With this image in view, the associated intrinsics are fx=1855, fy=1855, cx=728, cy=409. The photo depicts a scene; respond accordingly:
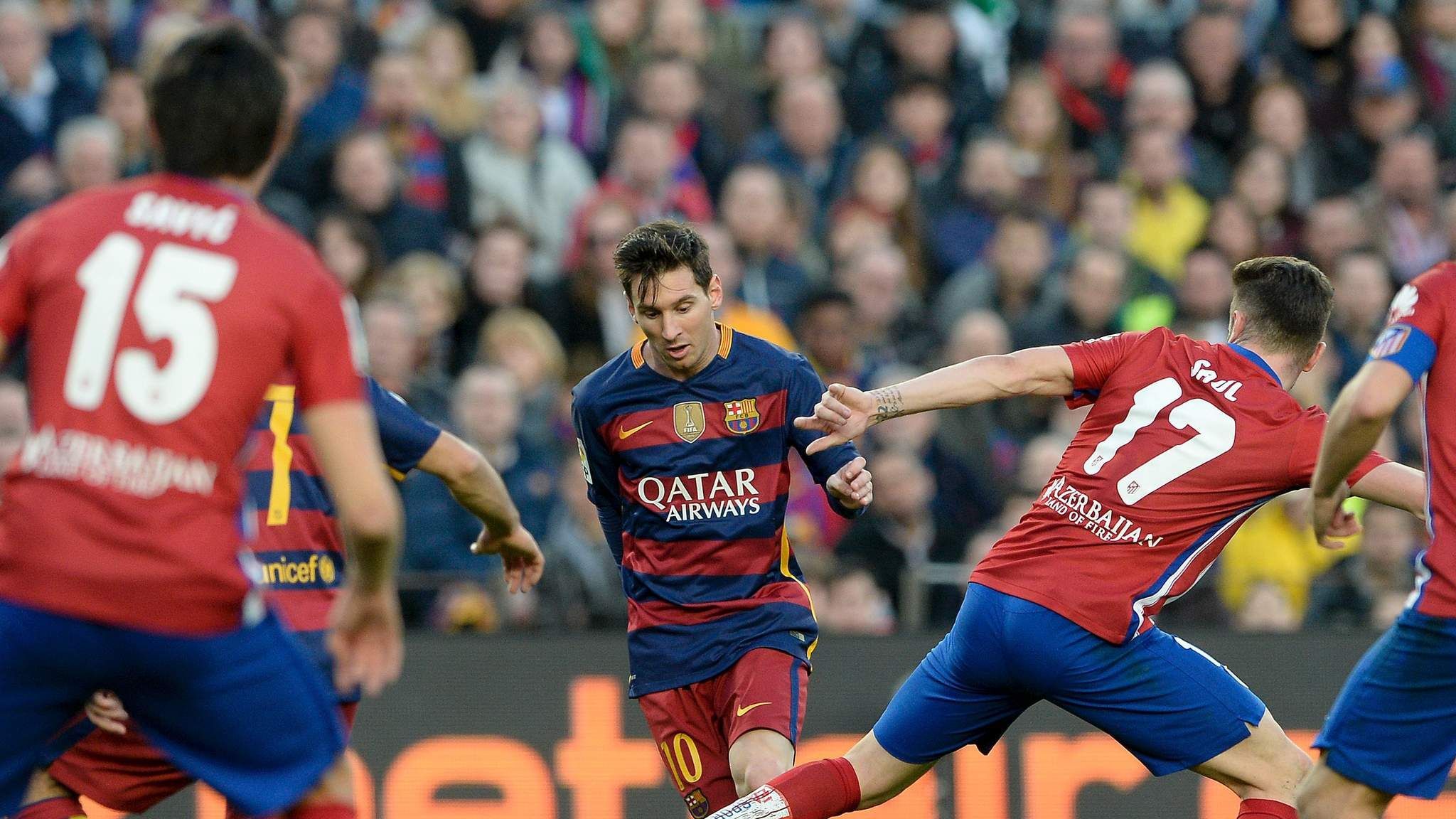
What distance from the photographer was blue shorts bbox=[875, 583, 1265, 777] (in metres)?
6.04

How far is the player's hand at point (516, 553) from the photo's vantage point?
6.42m

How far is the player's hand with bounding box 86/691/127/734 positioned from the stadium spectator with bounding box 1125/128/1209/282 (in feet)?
26.2

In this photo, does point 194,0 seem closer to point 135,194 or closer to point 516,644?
point 516,644

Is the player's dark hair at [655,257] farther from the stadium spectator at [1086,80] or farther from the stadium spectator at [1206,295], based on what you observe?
the stadium spectator at [1086,80]

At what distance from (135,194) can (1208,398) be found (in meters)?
3.47

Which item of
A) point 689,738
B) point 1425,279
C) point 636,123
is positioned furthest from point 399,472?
point 636,123

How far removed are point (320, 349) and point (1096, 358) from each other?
9.45ft

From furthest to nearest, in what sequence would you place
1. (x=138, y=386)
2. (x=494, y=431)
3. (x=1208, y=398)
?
(x=494, y=431) → (x=1208, y=398) → (x=138, y=386)

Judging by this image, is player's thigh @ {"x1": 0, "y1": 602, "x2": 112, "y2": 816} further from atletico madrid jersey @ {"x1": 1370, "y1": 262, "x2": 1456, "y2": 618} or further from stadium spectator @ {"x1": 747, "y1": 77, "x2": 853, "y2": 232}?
stadium spectator @ {"x1": 747, "y1": 77, "x2": 853, "y2": 232}

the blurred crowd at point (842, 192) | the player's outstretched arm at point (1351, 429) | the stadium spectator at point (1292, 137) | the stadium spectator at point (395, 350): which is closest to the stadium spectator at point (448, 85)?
the blurred crowd at point (842, 192)

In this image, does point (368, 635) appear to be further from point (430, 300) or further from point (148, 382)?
point (430, 300)

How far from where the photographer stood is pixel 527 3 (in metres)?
13.1

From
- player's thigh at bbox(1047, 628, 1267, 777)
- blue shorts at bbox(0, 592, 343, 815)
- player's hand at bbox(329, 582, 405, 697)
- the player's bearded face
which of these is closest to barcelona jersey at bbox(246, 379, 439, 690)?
the player's bearded face

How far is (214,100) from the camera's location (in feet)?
14.1
